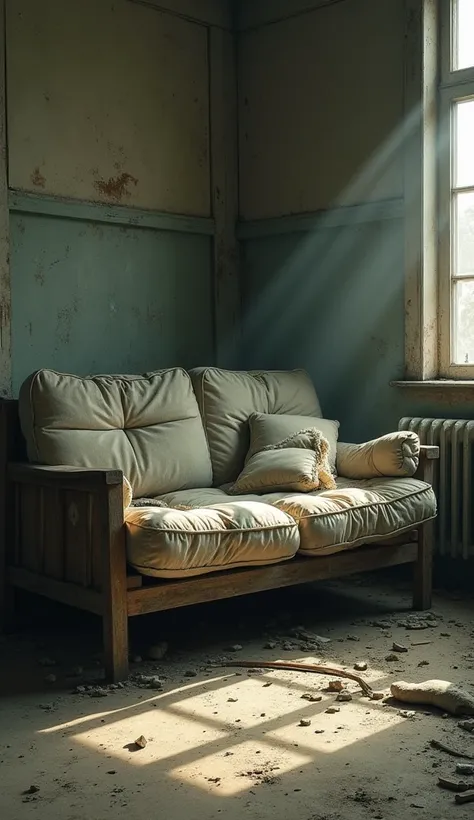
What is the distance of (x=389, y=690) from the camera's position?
286 centimetres

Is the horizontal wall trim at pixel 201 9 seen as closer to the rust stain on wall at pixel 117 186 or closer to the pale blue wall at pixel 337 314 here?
the rust stain on wall at pixel 117 186

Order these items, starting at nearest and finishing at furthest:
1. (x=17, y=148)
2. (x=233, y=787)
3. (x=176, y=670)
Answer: (x=233, y=787) < (x=176, y=670) < (x=17, y=148)

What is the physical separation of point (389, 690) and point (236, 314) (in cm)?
253

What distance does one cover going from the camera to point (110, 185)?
14.1ft

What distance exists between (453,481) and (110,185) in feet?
6.47

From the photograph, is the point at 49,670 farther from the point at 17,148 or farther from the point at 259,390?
the point at 17,148

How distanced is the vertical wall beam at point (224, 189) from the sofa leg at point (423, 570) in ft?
5.03

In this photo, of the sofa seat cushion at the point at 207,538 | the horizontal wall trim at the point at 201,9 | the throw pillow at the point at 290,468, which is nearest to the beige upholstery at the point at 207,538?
the sofa seat cushion at the point at 207,538

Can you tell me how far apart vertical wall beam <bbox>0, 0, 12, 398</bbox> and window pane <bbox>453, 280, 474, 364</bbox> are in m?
1.93

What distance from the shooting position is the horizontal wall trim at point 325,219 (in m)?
4.37

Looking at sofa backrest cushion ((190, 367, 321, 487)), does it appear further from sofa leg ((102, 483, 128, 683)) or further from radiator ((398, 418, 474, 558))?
sofa leg ((102, 483, 128, 683))

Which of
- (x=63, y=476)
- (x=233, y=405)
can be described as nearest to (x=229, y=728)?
(x=63, y=476)

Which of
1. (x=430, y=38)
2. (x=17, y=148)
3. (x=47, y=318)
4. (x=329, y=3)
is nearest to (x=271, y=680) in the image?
(x=47, y=318)

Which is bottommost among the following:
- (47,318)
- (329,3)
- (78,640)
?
(78,640)
